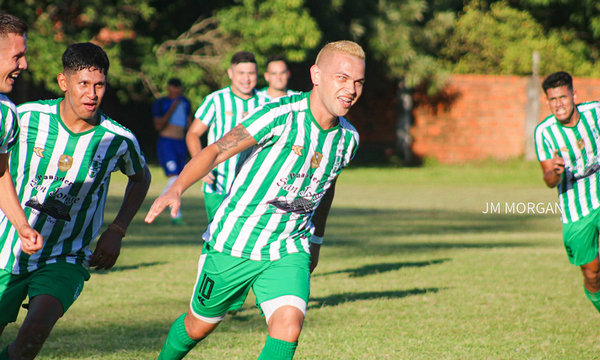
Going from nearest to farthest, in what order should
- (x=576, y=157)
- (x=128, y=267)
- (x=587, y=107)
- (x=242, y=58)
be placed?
1. (x=576, y=157)
2. (x=587, y=107)
3. (x=242, y=58)
4. (x=128, y=267)

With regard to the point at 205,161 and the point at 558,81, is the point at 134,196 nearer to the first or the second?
the point at 205,161

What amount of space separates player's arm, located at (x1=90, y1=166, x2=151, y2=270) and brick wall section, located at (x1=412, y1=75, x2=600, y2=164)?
Answer: 76.6 feet

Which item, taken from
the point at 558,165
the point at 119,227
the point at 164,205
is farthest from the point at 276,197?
the point at 558,165

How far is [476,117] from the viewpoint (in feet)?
89.6

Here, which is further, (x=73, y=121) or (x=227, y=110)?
(x=227, y=110)

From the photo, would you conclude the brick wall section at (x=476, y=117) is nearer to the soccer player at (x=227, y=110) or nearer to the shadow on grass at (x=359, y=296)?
the shadow on grass at (x=359, y=296)

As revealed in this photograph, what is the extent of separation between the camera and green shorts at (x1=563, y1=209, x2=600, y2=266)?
653 centimetres

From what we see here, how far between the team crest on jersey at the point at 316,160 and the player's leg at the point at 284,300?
0.52 meters

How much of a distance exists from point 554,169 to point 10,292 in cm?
433

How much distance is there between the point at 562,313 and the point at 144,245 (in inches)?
233

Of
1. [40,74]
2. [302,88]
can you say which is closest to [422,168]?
[302,88]

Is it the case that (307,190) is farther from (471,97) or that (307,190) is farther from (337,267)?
(471,97)

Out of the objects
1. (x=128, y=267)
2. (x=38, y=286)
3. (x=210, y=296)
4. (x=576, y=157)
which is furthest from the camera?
(x=128, y=267)

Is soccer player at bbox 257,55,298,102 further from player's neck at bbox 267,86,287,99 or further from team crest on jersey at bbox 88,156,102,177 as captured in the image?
team crest on jersey at bbox 88,156,102,177
